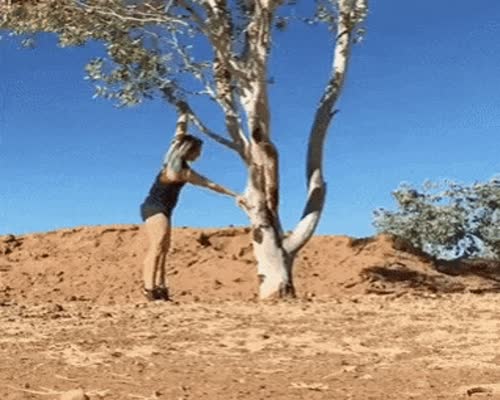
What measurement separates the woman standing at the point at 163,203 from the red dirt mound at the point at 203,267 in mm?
3839

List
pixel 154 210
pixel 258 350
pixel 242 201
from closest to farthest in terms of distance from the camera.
Answer: pixel 258 350 < pixel 154 210 < pixel 242 201

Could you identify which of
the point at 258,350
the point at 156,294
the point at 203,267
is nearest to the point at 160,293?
the point at 156,294

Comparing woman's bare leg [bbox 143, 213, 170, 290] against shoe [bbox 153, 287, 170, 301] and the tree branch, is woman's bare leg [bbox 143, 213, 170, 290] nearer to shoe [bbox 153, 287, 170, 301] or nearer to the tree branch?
shoe [bbox 153, 287, 170, 301]

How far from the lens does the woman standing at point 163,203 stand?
11703 mm

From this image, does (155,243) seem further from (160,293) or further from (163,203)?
(160,293)

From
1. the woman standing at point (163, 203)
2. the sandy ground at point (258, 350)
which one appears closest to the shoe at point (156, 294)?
the woman standing at point (163, 203)

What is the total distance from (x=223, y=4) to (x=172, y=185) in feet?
9.26

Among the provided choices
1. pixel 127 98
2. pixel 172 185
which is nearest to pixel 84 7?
pixel 127 98

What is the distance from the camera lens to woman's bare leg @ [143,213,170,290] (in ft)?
38.3

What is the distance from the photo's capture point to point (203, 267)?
17.8 m

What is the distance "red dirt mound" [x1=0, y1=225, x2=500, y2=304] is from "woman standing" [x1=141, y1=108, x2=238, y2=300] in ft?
12.6

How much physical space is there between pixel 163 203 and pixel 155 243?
0.54 meters

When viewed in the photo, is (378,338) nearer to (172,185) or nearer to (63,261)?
(172,185)

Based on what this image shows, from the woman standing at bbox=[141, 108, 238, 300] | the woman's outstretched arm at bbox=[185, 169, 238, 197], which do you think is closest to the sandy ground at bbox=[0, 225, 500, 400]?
the woman standing at bbox=[141, 108, 238, 300]
